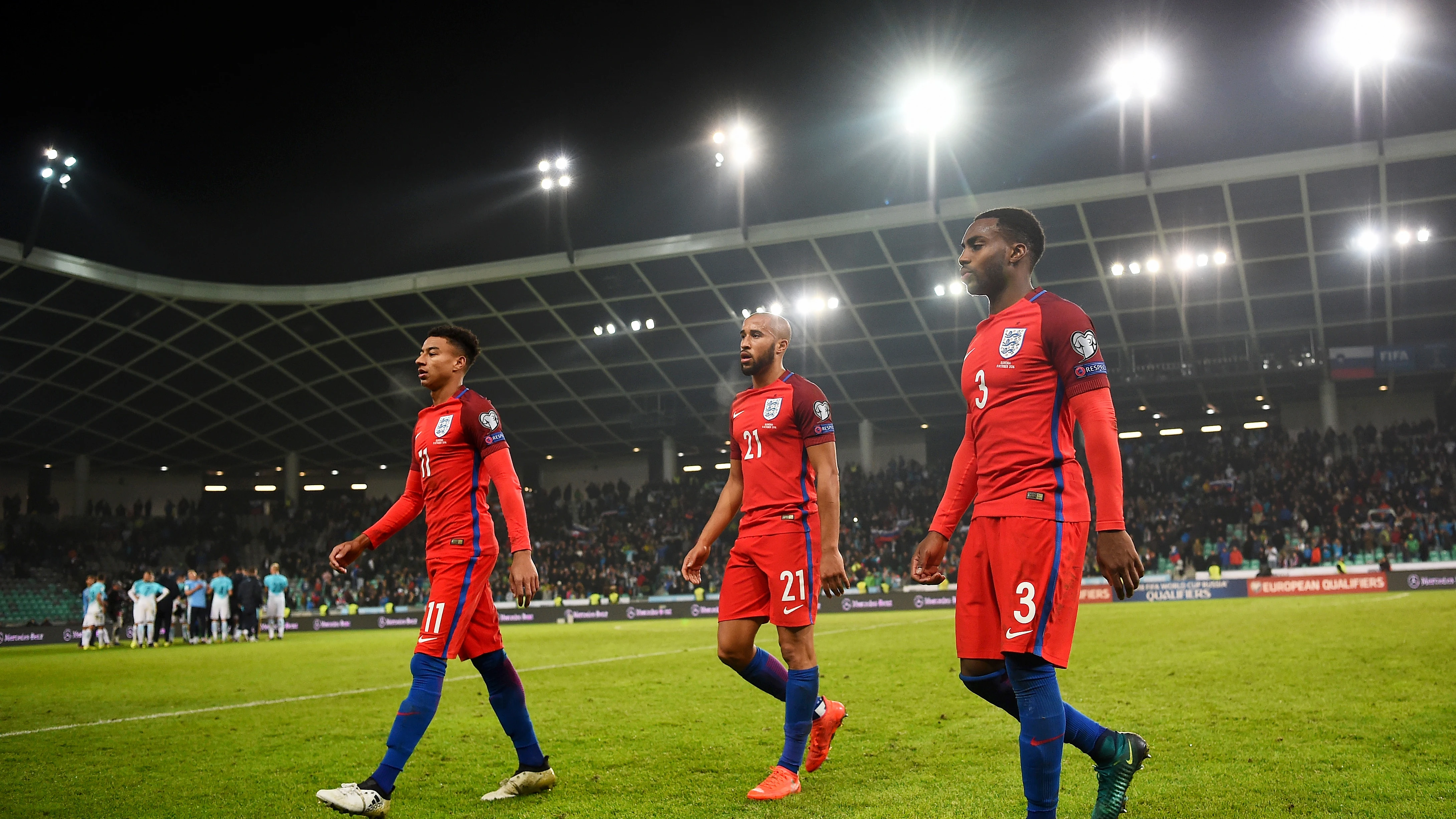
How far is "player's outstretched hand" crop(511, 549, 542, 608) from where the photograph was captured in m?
4.94

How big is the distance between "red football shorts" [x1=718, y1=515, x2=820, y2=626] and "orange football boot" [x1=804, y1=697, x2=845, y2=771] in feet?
1.91

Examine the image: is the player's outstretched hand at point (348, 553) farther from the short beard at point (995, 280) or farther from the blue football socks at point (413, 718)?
the short beard at point (995, 280)

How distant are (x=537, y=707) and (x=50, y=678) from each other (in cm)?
946

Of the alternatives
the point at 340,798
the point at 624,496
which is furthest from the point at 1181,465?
the point at 340,798

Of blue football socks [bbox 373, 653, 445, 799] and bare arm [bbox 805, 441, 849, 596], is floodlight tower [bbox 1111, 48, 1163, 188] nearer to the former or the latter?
bare arm [bbox 805, 441, 849, 596]

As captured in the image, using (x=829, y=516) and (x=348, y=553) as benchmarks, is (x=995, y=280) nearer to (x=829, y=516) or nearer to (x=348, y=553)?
(x=829, y=516)

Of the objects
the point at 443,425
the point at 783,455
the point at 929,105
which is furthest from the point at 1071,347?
the point at 929,105

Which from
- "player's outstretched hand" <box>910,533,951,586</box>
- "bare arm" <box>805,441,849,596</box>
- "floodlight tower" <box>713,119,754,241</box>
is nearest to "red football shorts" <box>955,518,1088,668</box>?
"player's outstretched hand" <box>910,533,951,586</box>

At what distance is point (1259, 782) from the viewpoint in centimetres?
471

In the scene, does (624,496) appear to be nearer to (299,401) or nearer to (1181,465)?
(299,401)

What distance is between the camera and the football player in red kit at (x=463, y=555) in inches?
197

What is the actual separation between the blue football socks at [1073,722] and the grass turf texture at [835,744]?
0.60 meters

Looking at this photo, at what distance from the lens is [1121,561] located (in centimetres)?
331

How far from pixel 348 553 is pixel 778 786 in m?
2.69
